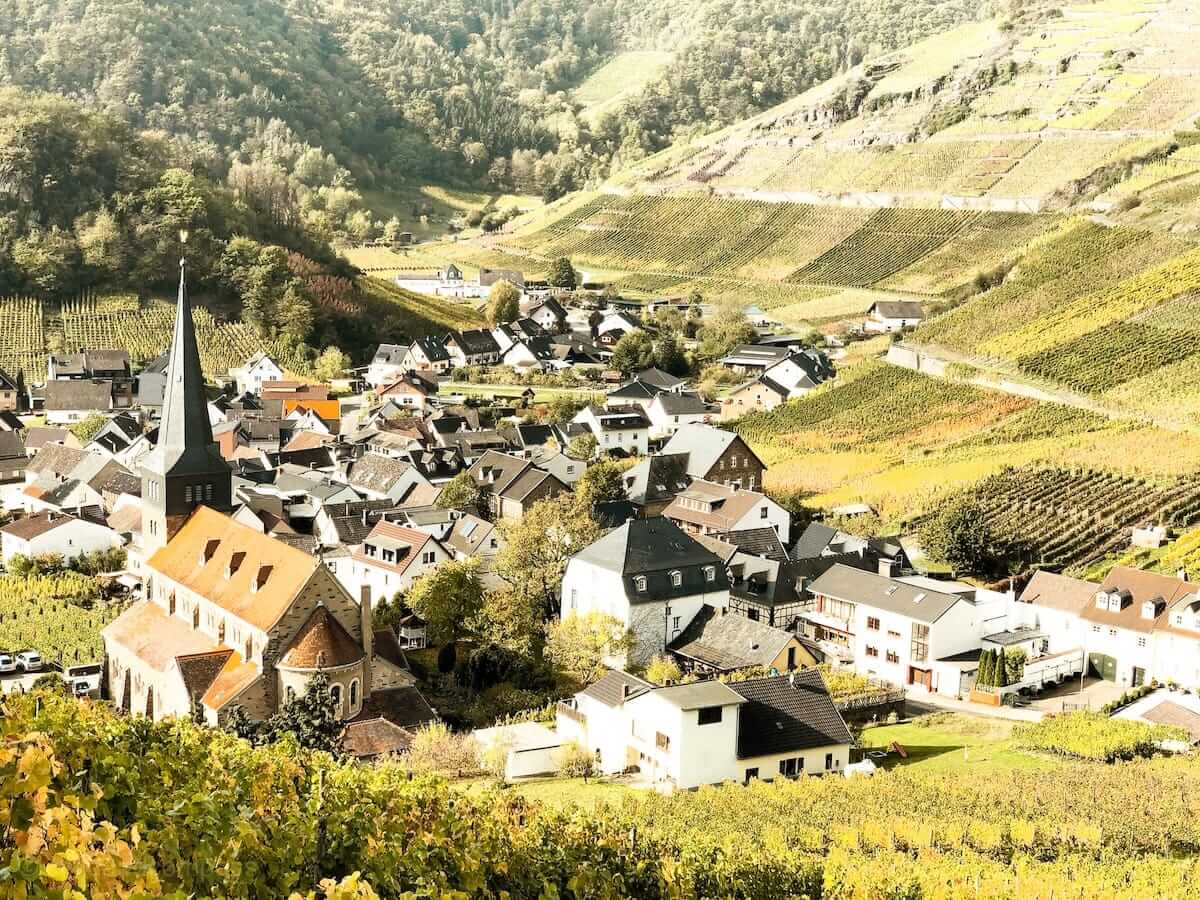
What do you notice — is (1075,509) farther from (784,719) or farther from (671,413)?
(671,413)

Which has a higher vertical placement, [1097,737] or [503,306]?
[503,306]

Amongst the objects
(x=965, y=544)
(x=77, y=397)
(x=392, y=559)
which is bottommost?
(x=392, y=559)

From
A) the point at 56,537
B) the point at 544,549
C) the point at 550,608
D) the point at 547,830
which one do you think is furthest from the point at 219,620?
the point at 56,537

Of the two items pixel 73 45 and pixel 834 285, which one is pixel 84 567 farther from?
pixel 73 45

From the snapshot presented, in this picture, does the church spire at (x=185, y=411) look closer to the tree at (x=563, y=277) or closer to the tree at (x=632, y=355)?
the tree at (x=632, y=355)

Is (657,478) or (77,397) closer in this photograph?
(657,478)

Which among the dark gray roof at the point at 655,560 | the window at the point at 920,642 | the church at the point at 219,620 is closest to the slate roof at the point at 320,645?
the church at the point at 219,620

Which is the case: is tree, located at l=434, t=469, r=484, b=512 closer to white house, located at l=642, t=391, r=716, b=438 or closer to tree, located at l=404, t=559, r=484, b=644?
tree, located at l=404, t=559, r=484, b=644
